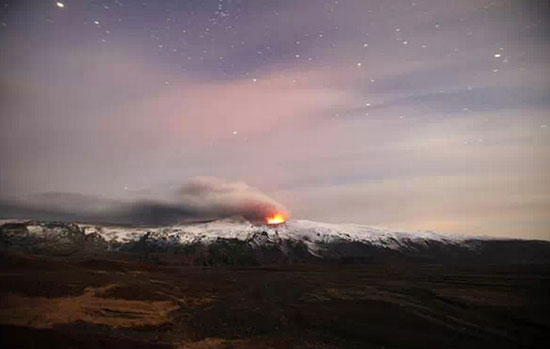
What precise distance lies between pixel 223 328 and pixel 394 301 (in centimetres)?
2183

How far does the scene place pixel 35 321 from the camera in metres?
22.7

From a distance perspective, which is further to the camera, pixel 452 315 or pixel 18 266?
pixel 18 266

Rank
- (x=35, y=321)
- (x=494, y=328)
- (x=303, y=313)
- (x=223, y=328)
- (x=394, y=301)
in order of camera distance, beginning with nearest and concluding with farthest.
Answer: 1. (x=35, y=321)
2. (x=223, y=328)
3. (x=494, y=328)
4. (x=303, y=313)
5. (x=394, y=301)

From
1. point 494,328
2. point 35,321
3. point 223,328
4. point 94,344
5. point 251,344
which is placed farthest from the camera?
point 494,328

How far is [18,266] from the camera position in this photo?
45938mm

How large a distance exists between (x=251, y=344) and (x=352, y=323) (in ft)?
32.1

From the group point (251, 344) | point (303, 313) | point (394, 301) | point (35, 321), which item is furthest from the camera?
point (394, 301)

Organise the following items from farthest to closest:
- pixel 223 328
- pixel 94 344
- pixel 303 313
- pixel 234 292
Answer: pixel 234 292 → pixel 303 313 → pixel 223 328 → pixel 94 344

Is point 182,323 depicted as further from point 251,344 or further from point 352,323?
point 352,323

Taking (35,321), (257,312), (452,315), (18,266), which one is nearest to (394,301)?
(452,315)

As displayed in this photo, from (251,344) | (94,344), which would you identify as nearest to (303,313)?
(251,344)

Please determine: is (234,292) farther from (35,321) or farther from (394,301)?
(35,321)

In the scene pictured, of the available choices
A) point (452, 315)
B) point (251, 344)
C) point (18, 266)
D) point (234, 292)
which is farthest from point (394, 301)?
point (18, 266)

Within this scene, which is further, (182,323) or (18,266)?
(18,266)
